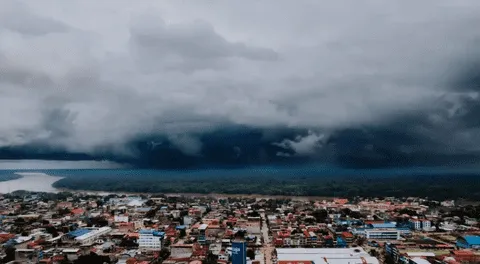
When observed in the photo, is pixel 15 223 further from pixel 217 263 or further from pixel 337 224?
pixel 337 224

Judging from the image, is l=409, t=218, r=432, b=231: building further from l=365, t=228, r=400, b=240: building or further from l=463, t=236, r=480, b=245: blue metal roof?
l=463, t=236, r=480, b=245: blue metal roof

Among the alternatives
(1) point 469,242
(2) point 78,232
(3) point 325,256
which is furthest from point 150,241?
(1) point 469,242

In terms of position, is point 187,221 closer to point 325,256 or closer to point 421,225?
point 325,256

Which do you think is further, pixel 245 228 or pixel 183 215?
pixel 183 215

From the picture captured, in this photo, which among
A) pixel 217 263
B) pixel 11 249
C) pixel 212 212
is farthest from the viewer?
pixel 212 212

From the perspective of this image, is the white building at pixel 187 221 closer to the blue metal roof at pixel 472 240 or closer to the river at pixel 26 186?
the blue metal roof at pixel 472 240

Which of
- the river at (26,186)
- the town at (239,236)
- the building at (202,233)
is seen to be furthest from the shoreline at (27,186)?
the building at (202,233)

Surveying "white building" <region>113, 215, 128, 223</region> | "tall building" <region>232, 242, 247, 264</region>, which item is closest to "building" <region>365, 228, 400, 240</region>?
"tall building" <region>232, 242, 247, 264</region>

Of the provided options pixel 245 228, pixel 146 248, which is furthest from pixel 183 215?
pixel 146 248
